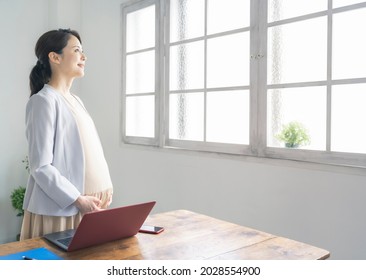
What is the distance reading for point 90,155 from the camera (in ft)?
5.67

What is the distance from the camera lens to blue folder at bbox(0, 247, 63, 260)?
114cm

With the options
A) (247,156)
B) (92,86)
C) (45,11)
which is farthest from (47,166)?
(45,11)

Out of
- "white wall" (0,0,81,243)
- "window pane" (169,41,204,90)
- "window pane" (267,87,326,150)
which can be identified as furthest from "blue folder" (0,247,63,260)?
"white wall" (0,0,81,243)

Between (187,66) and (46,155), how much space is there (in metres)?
1.96

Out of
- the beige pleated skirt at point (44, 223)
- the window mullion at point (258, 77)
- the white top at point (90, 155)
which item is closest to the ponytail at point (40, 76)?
the white top at point (90, 155)

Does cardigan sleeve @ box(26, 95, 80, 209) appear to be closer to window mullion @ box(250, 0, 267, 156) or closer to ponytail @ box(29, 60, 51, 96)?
ponytail @ box(29, 60, 51, 96)

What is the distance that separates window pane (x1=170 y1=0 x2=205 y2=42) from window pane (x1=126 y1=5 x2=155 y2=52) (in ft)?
0.92

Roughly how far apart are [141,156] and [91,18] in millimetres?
1761

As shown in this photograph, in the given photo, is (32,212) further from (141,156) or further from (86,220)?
(141,156)

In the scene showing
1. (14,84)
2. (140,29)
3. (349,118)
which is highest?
(140,29)

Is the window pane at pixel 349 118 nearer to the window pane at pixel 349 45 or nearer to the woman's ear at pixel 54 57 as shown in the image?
the window pane at pixel 349 45

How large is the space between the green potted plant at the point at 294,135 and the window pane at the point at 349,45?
384mm

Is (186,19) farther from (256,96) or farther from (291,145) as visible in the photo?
(291,145)

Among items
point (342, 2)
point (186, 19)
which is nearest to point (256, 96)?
point (342, 2)
